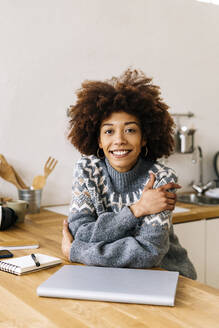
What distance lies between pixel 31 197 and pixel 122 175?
765mm

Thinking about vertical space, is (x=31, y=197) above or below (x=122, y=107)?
below

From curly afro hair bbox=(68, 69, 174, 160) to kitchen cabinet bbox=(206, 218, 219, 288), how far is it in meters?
0.86

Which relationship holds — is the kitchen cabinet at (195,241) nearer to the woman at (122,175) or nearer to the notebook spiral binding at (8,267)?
the woman at (122,175)

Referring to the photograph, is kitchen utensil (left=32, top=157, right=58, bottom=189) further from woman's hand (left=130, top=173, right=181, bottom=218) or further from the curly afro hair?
woman's hand (left=130, top=173, right=181, bottom=218)

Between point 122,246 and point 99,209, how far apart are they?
0.75ft

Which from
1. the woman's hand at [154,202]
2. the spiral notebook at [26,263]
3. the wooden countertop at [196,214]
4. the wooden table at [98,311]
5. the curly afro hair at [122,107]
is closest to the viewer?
the wooden table at [98,311]

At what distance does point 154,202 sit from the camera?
1296 millimetres

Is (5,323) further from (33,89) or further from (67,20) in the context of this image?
(67,20)

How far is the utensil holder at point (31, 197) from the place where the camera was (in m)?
2.08

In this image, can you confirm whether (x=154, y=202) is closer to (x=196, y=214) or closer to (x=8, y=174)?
(x=196, y=214)

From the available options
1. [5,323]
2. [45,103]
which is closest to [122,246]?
[5,323]

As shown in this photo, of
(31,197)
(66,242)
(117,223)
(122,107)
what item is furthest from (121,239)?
(31,197)

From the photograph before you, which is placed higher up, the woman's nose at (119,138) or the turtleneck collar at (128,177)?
the woman's nose at (119,138)

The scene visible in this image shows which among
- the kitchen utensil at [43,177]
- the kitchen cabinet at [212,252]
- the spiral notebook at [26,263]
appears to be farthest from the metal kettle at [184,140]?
the spiral notebook at [26,263]
